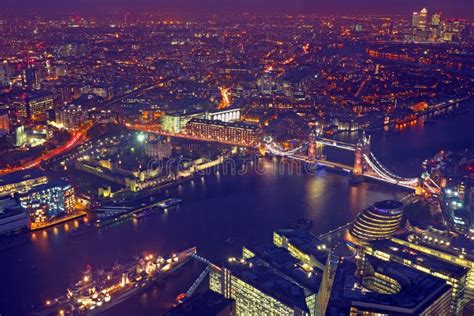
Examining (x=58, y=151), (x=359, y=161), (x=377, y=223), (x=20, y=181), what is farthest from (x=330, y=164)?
(x=58, y=151)

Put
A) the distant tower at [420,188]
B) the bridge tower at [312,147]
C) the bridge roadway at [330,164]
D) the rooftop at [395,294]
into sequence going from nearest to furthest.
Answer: the rooftop at [395,294]
the distant tower at [420,188]
the bridge roadway at [330,164]
the bridge tower at [312,147]

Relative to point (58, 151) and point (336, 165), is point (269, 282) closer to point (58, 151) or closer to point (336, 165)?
point (336, 165)

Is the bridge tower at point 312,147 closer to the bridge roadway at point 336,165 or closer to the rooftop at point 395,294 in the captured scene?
the bridge roadway at point 336,165

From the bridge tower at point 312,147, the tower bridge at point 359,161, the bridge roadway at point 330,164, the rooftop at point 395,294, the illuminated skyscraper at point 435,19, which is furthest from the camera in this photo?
the illuminated skyscraper at point 435,19

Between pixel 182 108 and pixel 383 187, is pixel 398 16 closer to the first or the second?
pixel 182 108

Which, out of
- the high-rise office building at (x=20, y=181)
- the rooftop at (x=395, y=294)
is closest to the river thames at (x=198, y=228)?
the high-rise office building at (x=20, y=181)

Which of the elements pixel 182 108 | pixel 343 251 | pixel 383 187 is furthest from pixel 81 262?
pixel 182 108
